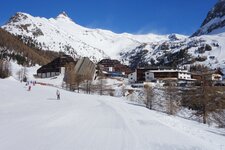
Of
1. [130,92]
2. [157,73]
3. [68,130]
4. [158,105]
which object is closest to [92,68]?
[157,73]

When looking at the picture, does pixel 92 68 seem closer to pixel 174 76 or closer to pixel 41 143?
pixel 174 76

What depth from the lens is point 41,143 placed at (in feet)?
44.8

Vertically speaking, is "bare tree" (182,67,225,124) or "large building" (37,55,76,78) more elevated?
"large building" (37,55,76,78)

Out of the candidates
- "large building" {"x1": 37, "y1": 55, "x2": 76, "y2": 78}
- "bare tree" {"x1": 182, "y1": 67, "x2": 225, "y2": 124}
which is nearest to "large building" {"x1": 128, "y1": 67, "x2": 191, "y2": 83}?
"large building" {"x1": 37, "y1": 55, "x2": 76, "y2": 78}

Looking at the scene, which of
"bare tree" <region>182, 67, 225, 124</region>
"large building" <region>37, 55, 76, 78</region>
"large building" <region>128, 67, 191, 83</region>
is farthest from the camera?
"large building" <region>37, 55, 76, 78</region>

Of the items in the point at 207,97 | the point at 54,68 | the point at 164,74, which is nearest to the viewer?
the point at 207,97

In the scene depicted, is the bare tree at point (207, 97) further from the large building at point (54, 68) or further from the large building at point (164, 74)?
the large building at point (54, 68)

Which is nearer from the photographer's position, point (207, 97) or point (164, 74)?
point (207, 97)

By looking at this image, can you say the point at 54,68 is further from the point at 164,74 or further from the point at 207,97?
the point at 207,97

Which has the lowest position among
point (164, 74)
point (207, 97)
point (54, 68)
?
point (207, 97)

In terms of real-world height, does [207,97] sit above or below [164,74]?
below

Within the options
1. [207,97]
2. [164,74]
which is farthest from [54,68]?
[207,97]

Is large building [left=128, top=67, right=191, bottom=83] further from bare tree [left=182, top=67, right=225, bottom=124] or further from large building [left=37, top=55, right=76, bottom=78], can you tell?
bare tree [left=182, top=67, right=225, bottom=124]

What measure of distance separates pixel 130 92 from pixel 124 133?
262ft
